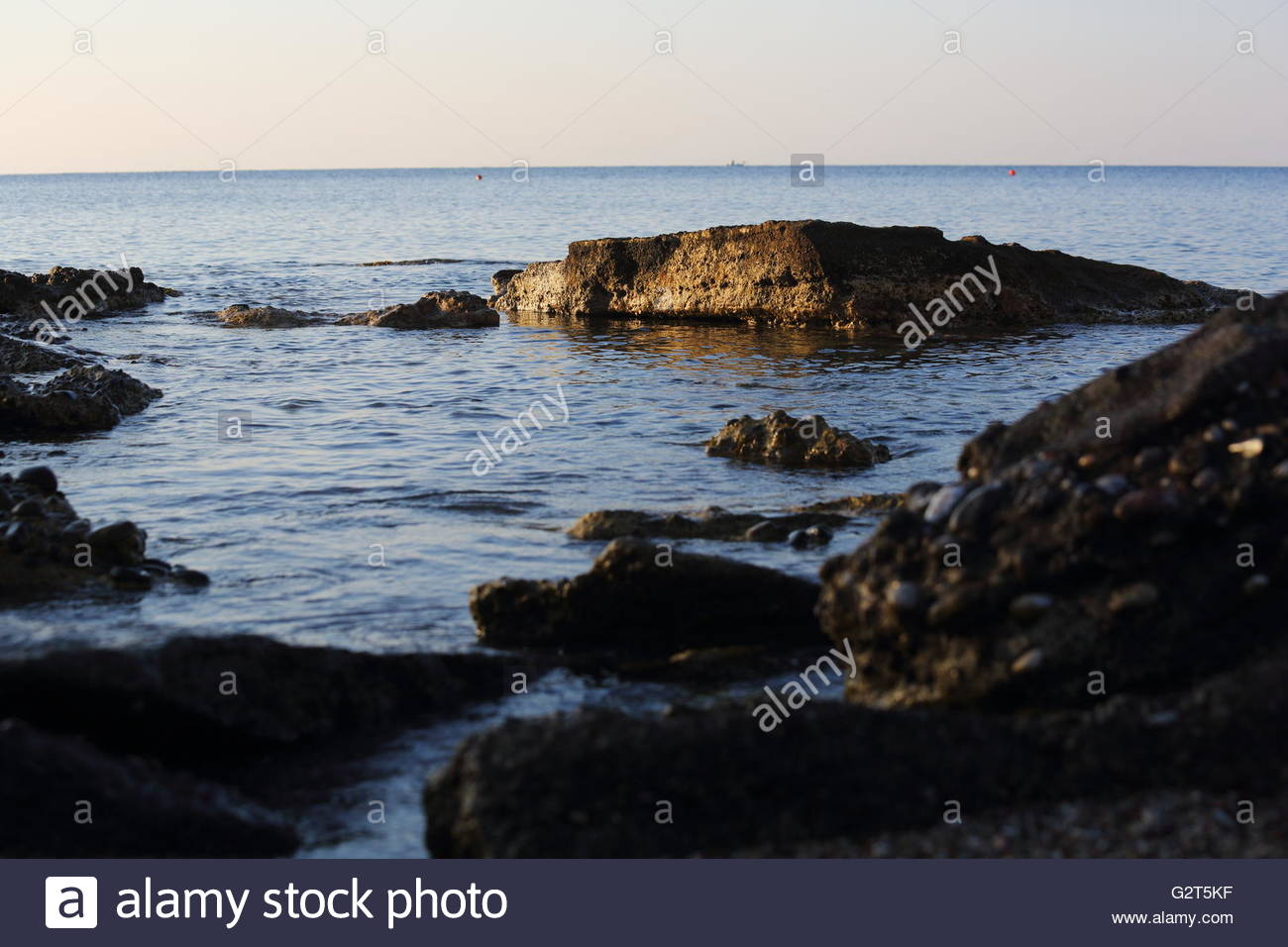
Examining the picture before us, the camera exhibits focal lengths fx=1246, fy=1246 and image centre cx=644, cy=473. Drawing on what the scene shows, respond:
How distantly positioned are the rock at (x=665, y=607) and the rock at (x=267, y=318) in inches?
688

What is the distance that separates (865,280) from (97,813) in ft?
60.6

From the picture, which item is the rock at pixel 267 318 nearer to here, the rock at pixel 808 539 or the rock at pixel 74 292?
the rock at pixel 74 292

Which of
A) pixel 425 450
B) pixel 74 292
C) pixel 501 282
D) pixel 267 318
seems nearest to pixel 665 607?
pixel 425 450

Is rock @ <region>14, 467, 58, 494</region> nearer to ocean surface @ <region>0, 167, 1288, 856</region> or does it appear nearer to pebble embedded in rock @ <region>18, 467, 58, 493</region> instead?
pebble embedded in rock @ <region>18, 467, 58, 493</region>

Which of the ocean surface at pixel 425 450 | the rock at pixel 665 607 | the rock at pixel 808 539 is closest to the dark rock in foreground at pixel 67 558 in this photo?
the ocean surface at pixel 425 450

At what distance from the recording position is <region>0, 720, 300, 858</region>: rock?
4.09m

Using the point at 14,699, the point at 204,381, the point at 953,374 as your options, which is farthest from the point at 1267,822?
the point at 204,381

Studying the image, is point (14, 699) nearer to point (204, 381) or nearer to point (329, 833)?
point (329, 833)

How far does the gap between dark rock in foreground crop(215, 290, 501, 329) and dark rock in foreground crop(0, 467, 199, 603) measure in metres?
14.8

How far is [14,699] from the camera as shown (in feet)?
15.2

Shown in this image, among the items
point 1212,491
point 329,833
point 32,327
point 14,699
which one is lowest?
point 329,833

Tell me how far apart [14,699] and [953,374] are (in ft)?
45.0

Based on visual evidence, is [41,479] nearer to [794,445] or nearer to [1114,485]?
[794,445]

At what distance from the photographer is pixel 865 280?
2119 cm
